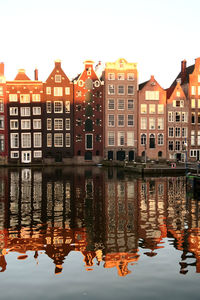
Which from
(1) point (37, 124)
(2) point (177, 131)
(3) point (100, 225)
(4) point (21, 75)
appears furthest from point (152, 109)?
(3) point (100, 225)

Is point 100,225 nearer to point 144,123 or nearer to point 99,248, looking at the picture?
point 99,248

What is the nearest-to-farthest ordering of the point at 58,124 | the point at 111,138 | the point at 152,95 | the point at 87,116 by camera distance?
the point at 58,124 < the point at 87,116 < the point at 111,138 < the point at 152,95

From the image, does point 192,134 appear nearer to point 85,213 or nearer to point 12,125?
point 12,125

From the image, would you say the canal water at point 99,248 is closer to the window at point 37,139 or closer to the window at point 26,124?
the window at point 37,139

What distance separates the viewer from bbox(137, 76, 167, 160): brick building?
3580 inches

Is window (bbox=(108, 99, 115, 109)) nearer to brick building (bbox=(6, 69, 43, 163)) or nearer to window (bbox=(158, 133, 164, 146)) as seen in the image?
window (bbox=(158, 133, 164, 146))

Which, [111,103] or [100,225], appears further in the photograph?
[111,103]

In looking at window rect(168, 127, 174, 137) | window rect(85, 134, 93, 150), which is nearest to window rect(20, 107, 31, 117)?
window rect(85, 134, 93, 150)

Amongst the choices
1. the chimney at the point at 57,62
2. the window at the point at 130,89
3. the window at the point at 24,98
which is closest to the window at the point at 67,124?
the window at the point at 24,98

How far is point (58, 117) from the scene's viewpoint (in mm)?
88062

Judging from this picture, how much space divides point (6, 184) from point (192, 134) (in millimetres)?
58586

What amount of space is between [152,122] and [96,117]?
14.5 meters

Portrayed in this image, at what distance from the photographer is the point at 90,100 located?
8938cm

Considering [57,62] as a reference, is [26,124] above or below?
below
